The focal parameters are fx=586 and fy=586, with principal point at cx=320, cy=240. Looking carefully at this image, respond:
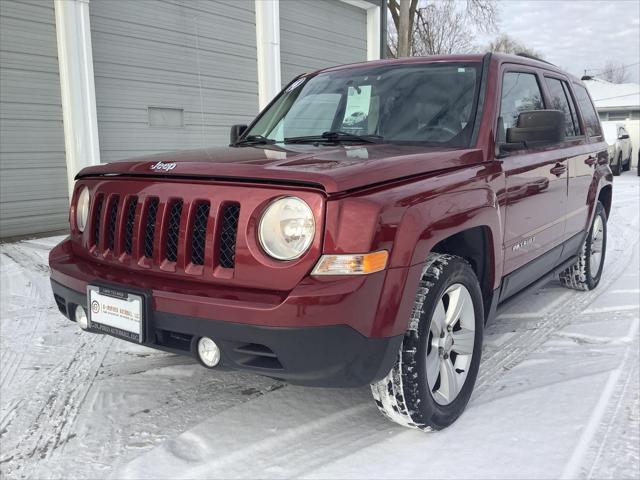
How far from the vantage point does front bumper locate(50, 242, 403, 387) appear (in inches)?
81.0

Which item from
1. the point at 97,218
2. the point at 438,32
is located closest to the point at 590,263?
the point at 97,218

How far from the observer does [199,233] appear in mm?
2326

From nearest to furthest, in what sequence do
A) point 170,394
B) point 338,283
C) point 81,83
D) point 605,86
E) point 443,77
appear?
point 338,283
point 170,394
point 443,77
point 81,83
point 605,86

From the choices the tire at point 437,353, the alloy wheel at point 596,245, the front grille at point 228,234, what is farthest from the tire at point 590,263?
the front grille at point 228,234

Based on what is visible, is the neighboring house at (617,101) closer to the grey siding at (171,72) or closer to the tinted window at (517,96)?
the grey siding at (171,72)

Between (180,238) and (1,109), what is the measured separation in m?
6.16

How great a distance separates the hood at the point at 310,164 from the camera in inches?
85.4

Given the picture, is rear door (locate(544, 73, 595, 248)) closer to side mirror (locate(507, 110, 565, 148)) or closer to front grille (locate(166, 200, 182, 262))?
side mirror (locate(507, 110, 565, 148))

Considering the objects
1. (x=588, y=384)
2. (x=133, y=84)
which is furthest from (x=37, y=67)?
(x=588, y=384)

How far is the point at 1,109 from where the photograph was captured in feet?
23.7

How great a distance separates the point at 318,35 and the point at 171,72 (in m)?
4.17

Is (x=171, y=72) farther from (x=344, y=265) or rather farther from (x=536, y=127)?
(x=344, y=265)

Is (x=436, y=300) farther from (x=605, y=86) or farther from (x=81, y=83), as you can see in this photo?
(x=605, y=86)

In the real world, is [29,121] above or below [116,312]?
above
